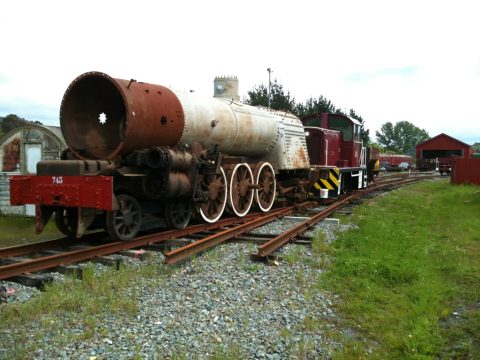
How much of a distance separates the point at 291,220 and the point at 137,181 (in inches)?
169

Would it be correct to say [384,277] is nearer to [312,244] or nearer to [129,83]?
[312,244]

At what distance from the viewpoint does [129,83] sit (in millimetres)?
7480

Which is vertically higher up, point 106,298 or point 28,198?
point 28,198

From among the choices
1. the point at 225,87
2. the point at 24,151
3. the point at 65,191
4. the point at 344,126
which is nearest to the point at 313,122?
the point at 344,126

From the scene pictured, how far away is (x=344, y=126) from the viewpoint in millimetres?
17312

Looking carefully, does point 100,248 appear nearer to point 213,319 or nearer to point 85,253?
point 85,253

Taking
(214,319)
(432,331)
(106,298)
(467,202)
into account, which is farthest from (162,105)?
(467,202)

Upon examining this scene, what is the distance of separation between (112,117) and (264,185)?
454 cm

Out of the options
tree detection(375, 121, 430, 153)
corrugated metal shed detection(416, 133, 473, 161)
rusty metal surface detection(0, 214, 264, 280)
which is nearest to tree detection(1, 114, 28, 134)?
rusty metal surface detection(0, 214, 264, 280)

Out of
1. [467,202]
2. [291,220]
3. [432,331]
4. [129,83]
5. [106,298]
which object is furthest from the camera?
[467,202]

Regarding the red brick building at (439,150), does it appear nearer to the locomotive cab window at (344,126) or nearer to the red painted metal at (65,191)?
the locomotive cab window at (344,126)

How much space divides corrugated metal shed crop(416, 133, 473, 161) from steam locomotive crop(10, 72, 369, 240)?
49294mm

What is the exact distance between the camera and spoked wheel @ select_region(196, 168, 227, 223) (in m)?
8.98

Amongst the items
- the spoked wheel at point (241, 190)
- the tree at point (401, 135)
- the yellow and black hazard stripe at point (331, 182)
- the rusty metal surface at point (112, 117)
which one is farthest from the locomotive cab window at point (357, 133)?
the tree at point (401, 135)
